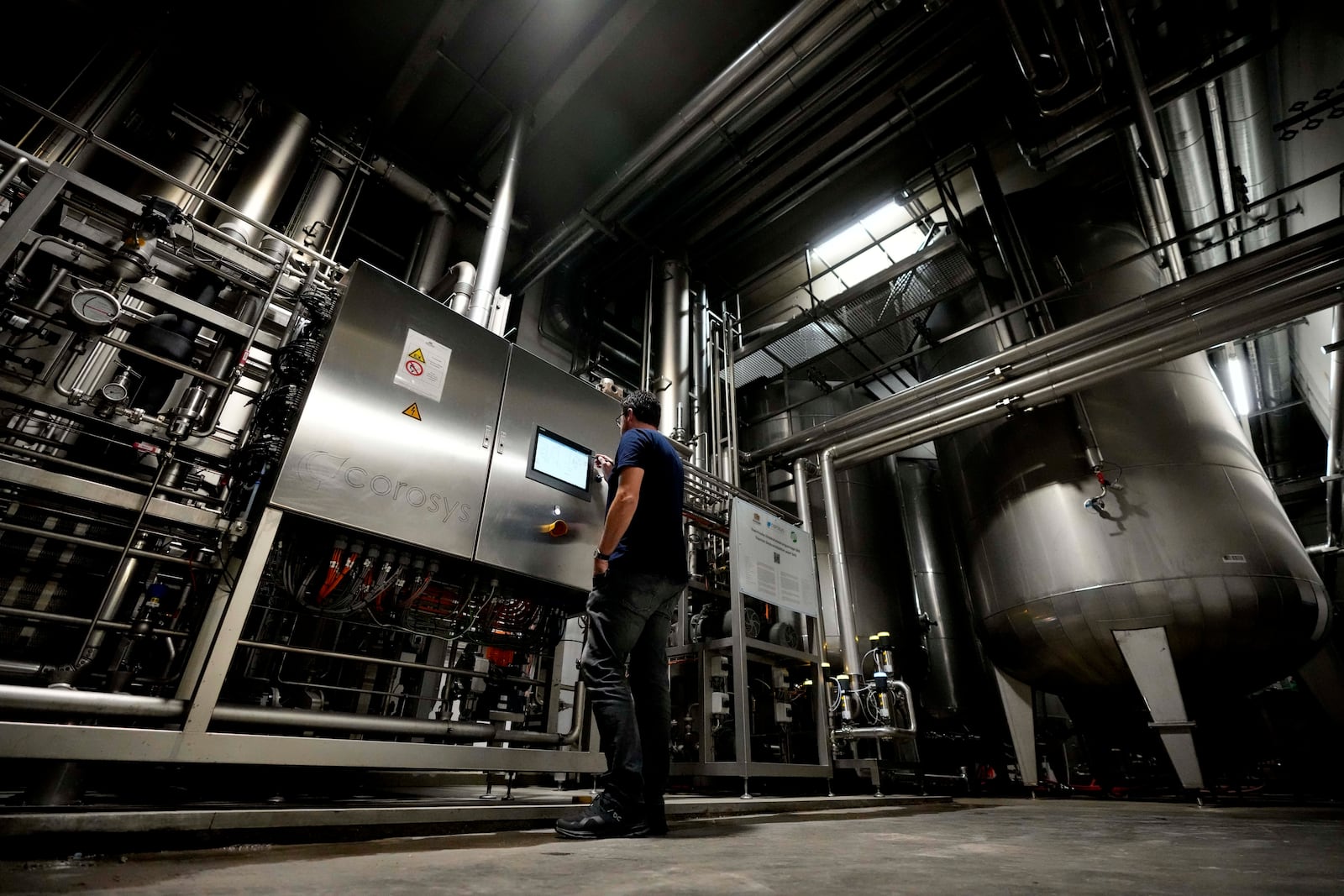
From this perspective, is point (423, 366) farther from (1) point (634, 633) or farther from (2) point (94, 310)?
(1) point (634, 633)

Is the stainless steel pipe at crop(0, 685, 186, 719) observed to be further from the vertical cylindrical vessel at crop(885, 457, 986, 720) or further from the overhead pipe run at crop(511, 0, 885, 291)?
the vertical cylindrical vessel at crop(885, 457, 986, 720)

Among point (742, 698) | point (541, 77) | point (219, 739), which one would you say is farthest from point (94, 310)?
point (541, 77)

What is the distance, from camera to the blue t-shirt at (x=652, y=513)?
6.28 feet

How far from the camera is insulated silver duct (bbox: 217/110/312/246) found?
3.57m

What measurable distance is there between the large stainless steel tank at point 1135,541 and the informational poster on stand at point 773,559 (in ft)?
5.27

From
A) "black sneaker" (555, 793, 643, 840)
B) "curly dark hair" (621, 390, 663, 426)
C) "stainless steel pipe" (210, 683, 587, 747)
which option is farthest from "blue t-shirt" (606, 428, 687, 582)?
"stainless steel pipe" (210, 683, 587, 747)

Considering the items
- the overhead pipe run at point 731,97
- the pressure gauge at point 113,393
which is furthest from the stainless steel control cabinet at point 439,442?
the overhead pipe run at point 731,97

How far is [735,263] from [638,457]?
17.8 ft

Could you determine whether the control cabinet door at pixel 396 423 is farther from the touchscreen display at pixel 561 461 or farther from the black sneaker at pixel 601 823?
the black sneaker at pixel 601 823

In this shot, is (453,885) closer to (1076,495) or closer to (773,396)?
(1076,495)

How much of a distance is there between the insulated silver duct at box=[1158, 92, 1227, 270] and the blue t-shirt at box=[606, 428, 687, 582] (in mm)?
4597

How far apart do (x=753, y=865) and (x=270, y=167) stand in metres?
4.67

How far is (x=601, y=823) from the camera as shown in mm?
1612

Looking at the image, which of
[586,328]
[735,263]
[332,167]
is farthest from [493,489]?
[735,263]
